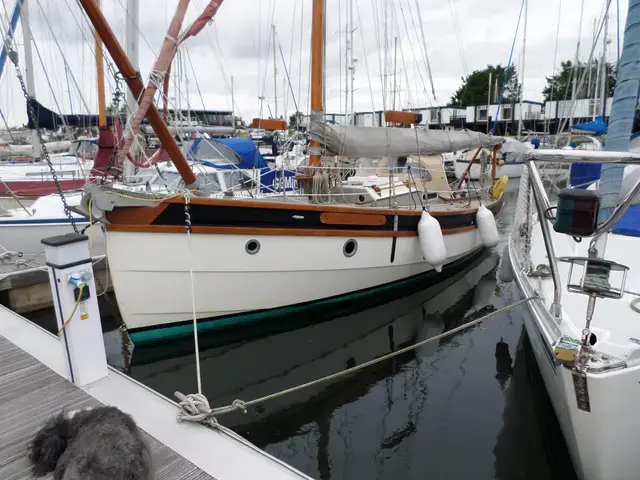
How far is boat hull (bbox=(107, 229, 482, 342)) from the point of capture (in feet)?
17.5

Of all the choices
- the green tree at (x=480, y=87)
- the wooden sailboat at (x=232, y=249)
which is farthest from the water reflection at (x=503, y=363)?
the green tree at (x=480, y=87)

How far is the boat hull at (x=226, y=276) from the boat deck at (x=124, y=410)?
1.36m

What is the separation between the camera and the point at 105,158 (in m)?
10.2

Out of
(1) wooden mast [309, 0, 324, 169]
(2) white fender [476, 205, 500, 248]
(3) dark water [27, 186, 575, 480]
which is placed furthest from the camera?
(2) white fender [476, 205, 500, 248]

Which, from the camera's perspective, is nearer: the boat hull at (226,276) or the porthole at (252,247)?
the boat hull at (226,276)

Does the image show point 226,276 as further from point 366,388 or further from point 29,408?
point 29,408

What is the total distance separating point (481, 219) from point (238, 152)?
5.71 m

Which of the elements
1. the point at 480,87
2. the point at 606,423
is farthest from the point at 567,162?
the point at 480,87

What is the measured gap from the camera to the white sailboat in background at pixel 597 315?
8.20 feet

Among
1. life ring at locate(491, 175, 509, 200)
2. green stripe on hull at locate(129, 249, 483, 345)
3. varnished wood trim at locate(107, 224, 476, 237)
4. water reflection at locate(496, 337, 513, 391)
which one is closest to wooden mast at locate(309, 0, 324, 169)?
varnished wood trim at locate(107, 224, 476, 237)

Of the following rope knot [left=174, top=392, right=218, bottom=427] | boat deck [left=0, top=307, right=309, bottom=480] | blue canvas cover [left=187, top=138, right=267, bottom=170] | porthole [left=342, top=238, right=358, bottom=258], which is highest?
blue canvas cover [left=187, top=138, right=267, bottom=170]

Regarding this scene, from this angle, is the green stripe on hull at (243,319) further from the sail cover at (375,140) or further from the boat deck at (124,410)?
the sail cover at (375,140)

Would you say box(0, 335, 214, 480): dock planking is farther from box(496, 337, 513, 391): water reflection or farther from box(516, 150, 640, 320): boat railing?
box(496, 337, 513, 391): water reflection

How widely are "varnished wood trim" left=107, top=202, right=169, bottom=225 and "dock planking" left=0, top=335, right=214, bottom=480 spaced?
161 centimetres
